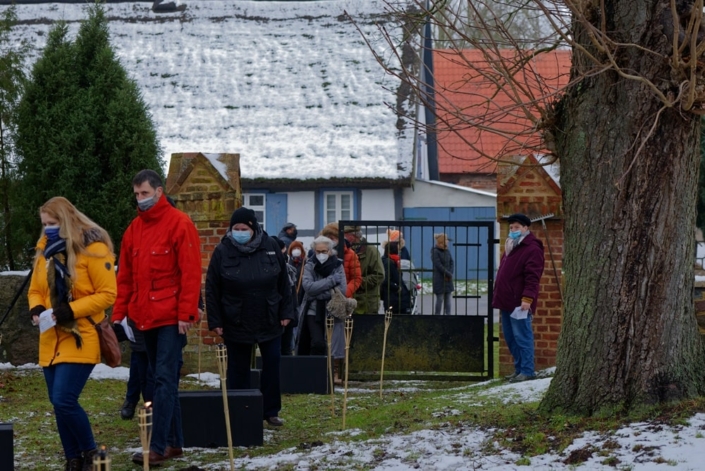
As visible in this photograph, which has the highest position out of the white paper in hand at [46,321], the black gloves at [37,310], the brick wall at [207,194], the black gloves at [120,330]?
the brick wall at [207,194]

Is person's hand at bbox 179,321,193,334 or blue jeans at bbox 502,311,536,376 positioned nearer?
person's hand at bbox 179,321,193,334

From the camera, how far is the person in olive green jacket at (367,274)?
11539 millimetres

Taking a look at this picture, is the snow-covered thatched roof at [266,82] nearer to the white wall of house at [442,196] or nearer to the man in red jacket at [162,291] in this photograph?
the white wall of house at [442,196]

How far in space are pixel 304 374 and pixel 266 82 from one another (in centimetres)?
1679

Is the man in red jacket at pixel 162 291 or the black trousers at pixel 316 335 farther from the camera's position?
the black trousers at pixel 316 335

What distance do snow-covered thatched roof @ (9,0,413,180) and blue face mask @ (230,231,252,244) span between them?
50.1 feet

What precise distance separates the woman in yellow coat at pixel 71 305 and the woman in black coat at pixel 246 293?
1.54 meters

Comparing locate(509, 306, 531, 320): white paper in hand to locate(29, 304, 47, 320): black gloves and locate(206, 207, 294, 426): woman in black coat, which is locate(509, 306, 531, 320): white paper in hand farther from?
locate(29, 304, 47, 320): black gloves

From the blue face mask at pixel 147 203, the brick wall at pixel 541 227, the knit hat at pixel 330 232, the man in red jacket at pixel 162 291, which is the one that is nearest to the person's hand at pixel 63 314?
the man in red jacket at pixel 162 291

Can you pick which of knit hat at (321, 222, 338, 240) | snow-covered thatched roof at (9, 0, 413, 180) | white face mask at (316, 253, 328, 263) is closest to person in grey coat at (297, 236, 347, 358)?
white face mask at (316, 253, 328, 263)

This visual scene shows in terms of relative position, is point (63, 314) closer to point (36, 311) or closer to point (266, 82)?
point (36, 311)

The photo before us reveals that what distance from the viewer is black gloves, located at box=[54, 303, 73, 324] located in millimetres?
5961

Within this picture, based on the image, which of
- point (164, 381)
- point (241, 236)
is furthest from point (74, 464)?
point (241, 236)

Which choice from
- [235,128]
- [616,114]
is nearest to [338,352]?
[616,114]
